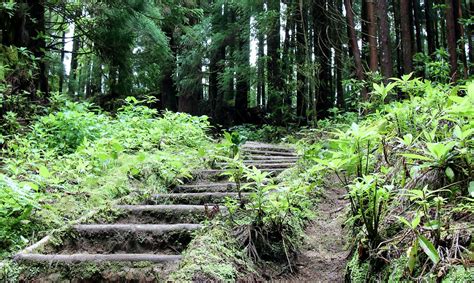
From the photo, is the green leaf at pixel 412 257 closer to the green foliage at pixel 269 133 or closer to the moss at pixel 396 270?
the moss at pixel 396 270

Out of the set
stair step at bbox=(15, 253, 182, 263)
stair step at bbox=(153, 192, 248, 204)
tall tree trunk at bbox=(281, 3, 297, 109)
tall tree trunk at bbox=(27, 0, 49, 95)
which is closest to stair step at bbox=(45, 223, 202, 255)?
stair step at bbox=(15, 253, 182, 263)

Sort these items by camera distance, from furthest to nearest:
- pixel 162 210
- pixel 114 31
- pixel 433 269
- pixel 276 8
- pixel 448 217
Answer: pixel 276 8, pixel 114 31, pixel 162 210, pixel 448 217, pixel 433 269

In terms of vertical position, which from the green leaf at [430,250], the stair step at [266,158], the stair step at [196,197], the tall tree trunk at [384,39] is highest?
the tall tree trunk at [384,39]

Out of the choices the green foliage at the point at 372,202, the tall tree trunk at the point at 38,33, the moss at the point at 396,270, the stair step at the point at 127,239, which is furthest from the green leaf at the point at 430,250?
the tall tree trunk at the point at 38,33

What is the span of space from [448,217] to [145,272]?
7.27 ft

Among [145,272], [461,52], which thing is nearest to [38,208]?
[145,272]

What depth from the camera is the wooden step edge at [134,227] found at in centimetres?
358

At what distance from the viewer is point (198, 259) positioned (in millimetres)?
2826

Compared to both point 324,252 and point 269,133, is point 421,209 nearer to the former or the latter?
point 324,252

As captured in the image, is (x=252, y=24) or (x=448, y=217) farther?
(x=252, y=24)

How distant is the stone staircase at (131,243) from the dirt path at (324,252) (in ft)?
3.05

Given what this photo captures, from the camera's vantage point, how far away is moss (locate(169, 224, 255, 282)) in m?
2.67

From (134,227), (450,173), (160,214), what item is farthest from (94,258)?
(450,173)

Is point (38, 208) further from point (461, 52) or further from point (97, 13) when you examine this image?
point (461, 52)
